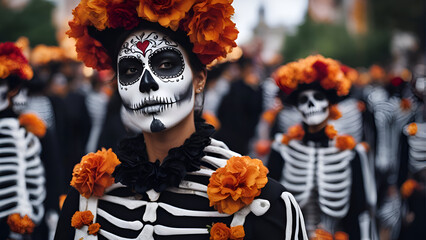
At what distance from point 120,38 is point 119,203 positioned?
1.05 metres

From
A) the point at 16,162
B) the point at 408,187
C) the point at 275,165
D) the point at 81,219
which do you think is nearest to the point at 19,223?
the point at 16,162

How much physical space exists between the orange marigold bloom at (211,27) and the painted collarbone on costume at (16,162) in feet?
8.98

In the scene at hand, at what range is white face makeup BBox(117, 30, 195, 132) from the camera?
3.13 m

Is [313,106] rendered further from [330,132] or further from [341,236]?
[341,236]

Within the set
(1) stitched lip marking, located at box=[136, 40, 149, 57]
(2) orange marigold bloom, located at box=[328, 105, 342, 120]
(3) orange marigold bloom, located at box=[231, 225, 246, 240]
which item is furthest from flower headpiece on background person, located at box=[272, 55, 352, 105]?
(3) orange marigold bloom, located at box=[231, 225, 246, 240]

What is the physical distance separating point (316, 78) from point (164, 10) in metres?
3.25

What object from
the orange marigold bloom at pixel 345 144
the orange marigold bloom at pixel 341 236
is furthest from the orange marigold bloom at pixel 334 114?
the orange marigold bloom at pixel 341 236

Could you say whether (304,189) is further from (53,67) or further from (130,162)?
(53,67)

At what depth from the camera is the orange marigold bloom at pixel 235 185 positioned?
2.89 metres

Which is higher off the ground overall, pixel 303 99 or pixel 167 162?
pixel 303 99

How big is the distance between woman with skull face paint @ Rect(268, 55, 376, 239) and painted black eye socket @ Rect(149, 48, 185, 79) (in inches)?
112

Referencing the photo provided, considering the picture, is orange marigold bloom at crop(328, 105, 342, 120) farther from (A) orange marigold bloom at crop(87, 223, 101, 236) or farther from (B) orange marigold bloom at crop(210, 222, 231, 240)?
(A) orange marigold bloom at crop(87, 223, 101, 236)

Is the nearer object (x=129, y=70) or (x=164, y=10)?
(x=164, y=10)

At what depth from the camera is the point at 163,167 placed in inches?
123
